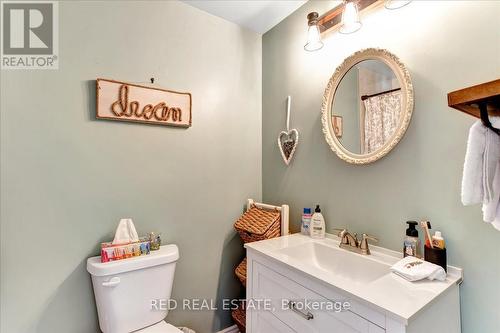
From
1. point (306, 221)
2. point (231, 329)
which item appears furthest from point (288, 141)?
point (231, 329)

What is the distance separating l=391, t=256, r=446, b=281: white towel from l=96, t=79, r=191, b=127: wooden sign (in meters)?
1.34

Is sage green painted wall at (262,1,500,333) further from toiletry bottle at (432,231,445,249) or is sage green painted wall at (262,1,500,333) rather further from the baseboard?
the baseboard

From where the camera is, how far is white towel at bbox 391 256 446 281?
0.85 meters

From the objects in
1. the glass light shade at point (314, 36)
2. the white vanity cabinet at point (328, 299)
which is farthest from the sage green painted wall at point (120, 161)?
the glass light shade at point (314, 36)

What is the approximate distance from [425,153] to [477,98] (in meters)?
0.49

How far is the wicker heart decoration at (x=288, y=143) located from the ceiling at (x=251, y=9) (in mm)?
830

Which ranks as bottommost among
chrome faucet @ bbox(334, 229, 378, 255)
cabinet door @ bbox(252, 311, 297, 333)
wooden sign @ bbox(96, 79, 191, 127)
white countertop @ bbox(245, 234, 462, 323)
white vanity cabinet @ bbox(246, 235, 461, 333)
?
cabinet door @ bbox(252, 311, 297, 333)

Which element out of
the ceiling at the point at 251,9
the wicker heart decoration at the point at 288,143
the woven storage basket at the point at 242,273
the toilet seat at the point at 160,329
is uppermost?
the ceiling at the point at 251,9

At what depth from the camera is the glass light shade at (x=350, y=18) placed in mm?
1158

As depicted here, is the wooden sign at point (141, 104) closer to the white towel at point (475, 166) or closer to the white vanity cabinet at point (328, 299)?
the white vanity cabinet at point (328, 299)

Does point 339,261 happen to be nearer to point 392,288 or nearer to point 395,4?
point 392,288

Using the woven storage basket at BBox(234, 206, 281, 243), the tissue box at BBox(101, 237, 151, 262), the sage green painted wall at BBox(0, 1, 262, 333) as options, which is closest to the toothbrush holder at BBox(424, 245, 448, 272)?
the woven storage basket at BBox(234, 206, 281, 243)

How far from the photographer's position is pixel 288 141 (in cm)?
165

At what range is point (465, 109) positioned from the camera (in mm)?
638
